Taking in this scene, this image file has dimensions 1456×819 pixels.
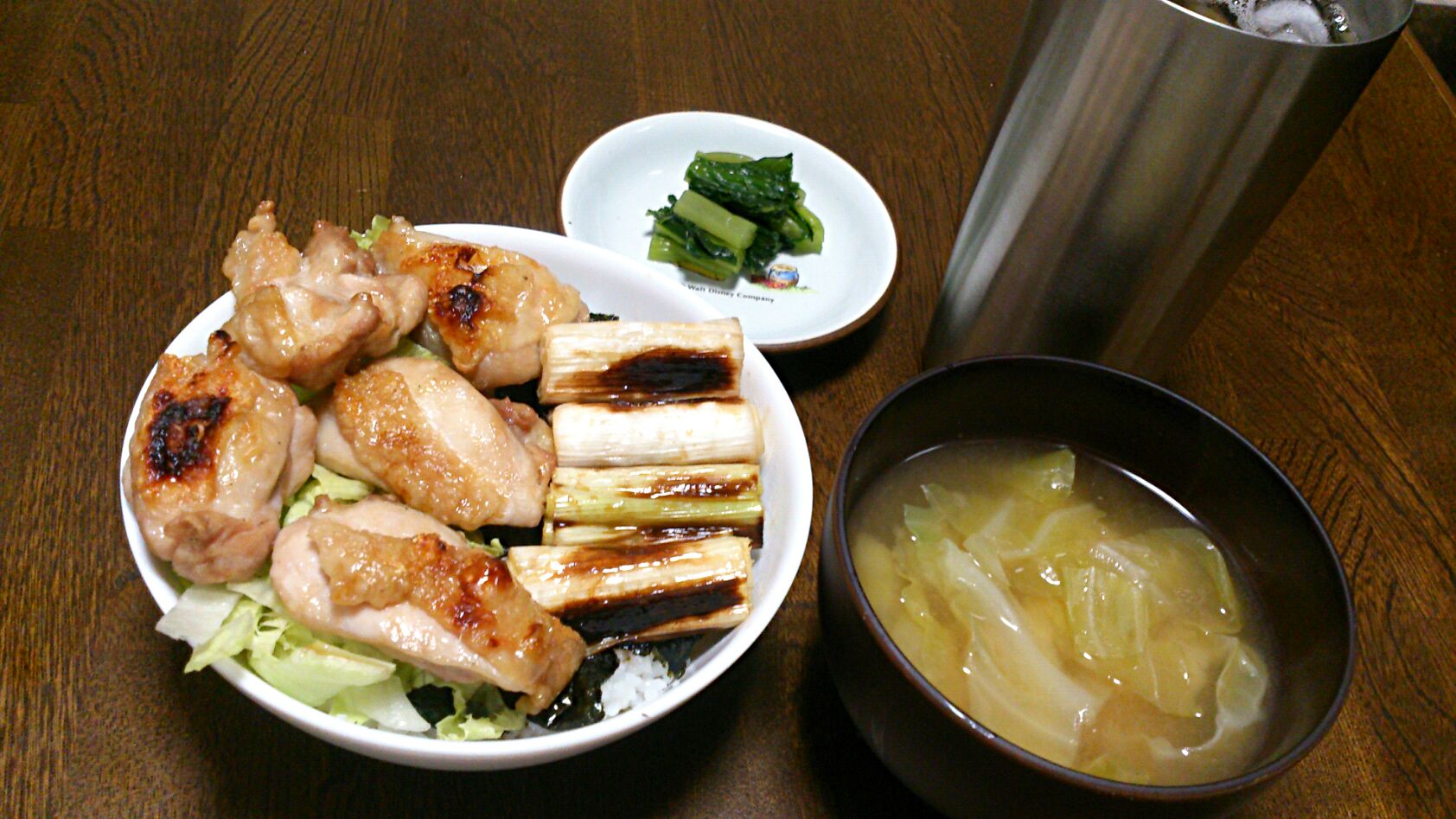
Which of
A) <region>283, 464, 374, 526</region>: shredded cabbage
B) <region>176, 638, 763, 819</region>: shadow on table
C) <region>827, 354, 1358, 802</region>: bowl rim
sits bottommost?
<region>176, 638, 763, 819</region>: shadow on table

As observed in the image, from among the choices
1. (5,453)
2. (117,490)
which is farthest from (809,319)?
(5,453)

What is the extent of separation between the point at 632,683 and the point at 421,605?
0.84 ft

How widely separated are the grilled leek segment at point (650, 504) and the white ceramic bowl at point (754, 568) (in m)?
0.06

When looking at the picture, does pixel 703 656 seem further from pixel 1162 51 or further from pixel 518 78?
pixel 518 78

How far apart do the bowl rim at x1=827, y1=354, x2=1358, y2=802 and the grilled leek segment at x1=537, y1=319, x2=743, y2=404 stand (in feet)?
0.87

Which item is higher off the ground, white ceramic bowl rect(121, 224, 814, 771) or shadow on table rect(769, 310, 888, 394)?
white ceramic bowl rect(121, 224, 814, 771)

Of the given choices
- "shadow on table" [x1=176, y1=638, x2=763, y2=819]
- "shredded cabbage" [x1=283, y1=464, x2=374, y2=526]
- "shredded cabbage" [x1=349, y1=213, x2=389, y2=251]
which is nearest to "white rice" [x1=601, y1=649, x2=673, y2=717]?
"shadow on table" [x1=176, y1=638, x2=763, y2=819]

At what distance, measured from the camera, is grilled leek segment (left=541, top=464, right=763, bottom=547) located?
1168mm

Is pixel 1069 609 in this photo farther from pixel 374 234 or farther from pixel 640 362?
pixel 374 234

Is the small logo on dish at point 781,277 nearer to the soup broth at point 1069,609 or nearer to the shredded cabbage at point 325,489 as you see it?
the soup broth at point 1069,609

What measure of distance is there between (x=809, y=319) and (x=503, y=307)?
2.15ft

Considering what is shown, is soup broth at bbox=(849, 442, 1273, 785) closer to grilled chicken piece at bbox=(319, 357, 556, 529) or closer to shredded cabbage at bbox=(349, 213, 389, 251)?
grilled chicken piece at bbox=(319, 357, 556, 529)

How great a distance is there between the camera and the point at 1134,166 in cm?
125

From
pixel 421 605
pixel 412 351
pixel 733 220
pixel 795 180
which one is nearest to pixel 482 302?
pixel 412 351
